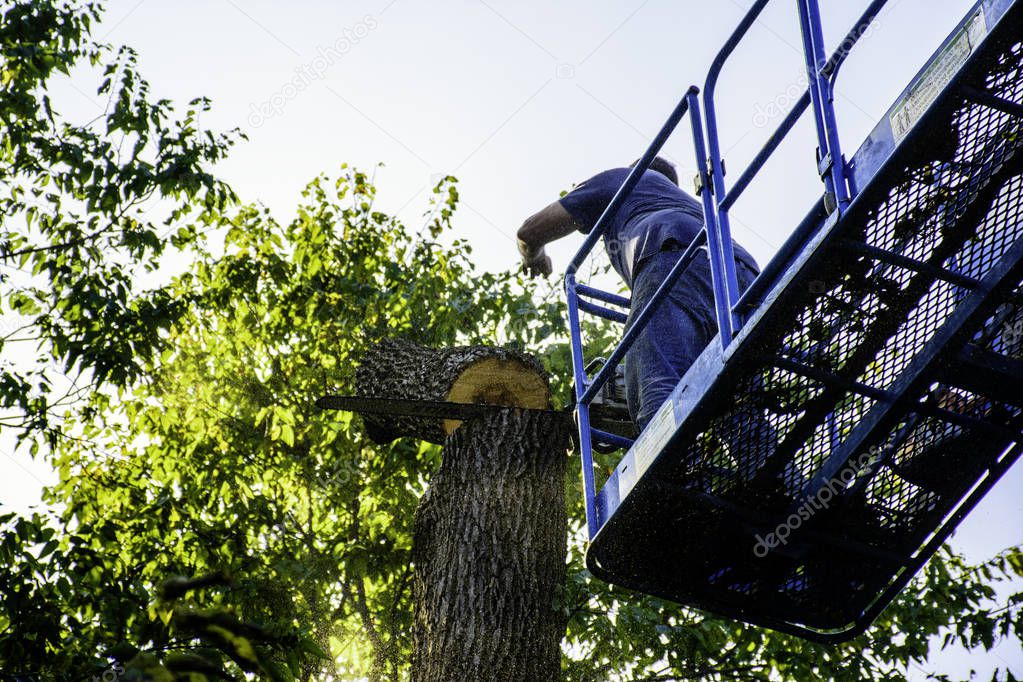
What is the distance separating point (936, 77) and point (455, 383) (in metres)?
3.00

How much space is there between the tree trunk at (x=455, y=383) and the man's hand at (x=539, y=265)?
18.2 inches

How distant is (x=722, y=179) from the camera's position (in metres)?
3.40

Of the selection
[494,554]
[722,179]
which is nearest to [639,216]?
[722,179]

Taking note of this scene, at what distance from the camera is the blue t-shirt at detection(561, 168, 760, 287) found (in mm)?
4148

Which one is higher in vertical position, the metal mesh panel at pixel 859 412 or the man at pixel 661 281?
the man at pixel 661 281

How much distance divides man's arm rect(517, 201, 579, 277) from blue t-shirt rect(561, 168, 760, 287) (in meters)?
0.09

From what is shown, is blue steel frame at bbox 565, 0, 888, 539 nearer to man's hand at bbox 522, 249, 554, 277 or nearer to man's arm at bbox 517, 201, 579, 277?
man's arm at bbox 517, 201, 579, 277

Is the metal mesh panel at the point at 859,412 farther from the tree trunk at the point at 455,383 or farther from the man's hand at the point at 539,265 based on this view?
the man's hand at the point at 539,265

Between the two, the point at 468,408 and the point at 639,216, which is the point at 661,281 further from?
the point at 468,408

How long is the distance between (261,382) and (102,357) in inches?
121

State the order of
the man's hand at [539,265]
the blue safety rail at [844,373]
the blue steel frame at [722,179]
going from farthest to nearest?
the man's hand at [539,265]
the blue steel frame at [722,179]
the blue safety rail at [844,373]

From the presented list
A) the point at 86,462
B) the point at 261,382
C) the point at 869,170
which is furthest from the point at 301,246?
the point at 869,170

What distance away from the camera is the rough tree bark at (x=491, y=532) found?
3947 mm

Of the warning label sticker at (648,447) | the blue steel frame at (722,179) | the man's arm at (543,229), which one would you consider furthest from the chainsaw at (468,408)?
the warning label sticker at (648,447)
